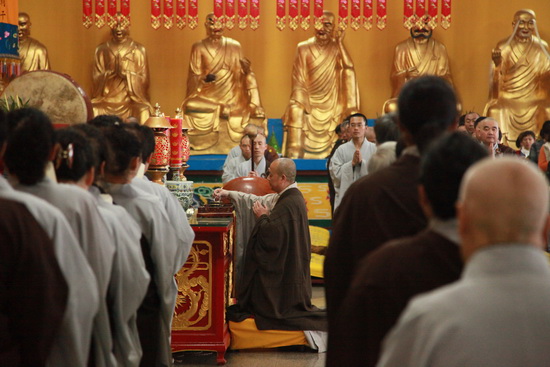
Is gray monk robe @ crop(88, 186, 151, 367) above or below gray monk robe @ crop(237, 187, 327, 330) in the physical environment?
above

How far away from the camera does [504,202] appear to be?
1.30 meters

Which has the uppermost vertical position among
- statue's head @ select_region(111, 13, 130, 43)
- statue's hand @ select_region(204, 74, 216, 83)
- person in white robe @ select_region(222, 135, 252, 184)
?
statue's head @ select_region(111, 13, 130, 43)

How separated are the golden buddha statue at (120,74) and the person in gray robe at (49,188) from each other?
9343 mm

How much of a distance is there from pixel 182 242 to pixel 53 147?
5.02ft

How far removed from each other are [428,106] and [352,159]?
508 centimetres

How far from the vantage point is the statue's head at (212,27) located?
37.9 ft

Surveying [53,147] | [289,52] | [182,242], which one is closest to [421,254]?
[53,147]

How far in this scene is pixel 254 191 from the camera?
611 centimetres

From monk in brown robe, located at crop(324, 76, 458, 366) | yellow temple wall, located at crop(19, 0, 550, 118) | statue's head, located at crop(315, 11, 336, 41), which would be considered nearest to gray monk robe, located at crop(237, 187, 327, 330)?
monk in brown robe, located at crop(324, 76, 458, 366)

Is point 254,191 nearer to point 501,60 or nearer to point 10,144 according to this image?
point 10,144

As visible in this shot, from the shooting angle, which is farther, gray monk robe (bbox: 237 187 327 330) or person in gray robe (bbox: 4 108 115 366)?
gray monk robe (bbox: 237 187 327 330)

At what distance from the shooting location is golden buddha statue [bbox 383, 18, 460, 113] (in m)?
11.6

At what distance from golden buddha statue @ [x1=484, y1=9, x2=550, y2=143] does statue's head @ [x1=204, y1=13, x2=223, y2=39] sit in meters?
3.61

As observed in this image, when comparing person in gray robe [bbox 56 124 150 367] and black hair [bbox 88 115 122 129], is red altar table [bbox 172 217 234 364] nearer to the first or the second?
black hair [bbox 88 115 122 129]
